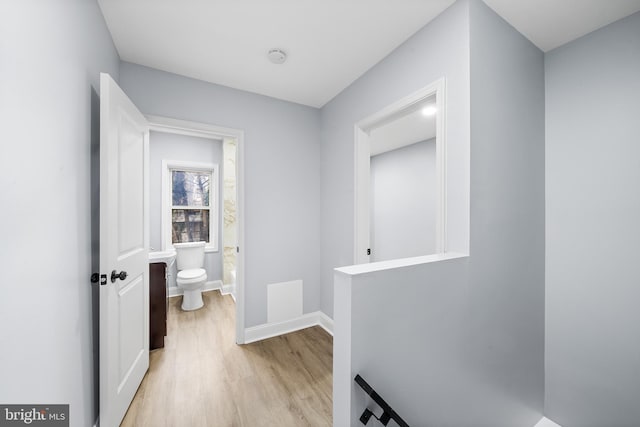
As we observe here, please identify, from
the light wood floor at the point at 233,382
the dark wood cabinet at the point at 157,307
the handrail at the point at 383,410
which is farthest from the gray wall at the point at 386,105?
the dark wood cabinet at the point at 157,307

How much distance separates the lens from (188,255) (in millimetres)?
3646

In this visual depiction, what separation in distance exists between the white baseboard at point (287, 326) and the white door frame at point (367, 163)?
95 cm

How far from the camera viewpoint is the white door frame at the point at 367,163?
59.8 inches

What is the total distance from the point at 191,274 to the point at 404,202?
A: 365cm

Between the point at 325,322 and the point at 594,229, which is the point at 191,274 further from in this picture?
the point at 594,229

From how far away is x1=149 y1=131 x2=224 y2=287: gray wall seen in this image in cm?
373

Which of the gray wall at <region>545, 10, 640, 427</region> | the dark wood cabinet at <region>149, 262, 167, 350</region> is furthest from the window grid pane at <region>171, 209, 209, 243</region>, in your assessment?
the gray wall at <region>545, 10, 640, 427</region>

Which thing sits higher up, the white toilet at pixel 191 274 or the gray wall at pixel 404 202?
the gray wall at pixel 404 202

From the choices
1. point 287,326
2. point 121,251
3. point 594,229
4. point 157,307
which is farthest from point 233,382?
point 594,229

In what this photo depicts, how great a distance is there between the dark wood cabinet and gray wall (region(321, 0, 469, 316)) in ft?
5.39

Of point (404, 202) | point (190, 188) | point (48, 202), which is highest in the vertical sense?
point (190, 188)

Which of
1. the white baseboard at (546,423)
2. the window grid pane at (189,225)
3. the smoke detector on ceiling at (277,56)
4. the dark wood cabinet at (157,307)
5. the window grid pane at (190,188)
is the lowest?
the white baseboard at (546,423)

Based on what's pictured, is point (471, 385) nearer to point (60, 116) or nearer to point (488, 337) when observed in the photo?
point (488, 337)

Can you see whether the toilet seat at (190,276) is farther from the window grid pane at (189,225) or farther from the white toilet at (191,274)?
the window grid pane at (189,225)
